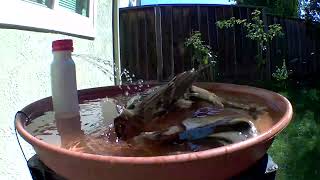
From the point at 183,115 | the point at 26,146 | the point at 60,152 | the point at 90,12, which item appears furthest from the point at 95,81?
the point at 60,152

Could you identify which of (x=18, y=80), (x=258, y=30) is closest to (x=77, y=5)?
(x=18, y=80)

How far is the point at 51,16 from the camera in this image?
11.4 ft

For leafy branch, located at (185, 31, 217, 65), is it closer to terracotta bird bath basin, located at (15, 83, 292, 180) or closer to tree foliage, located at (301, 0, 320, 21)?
tree foliage, located at (301, 0, 320, 21)

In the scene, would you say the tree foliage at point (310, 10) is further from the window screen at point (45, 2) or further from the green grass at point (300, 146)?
the window screen at point (45, 2)

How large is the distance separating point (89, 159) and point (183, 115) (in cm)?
51

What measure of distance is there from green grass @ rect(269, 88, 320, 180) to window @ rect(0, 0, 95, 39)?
2.12m

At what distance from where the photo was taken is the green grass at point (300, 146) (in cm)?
429

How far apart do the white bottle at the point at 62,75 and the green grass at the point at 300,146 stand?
2.89 m

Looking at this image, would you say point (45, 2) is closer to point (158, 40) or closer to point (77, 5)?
point (77, 5)

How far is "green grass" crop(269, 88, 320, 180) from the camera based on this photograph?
4289 mm

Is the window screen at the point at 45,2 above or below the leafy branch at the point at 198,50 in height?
above

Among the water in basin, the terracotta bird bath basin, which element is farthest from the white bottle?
the terracotta bird bath basin

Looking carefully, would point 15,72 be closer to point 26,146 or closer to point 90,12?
point 26,146

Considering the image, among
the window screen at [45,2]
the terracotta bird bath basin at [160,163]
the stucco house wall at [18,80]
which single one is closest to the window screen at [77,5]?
the window screen at [45,2]
